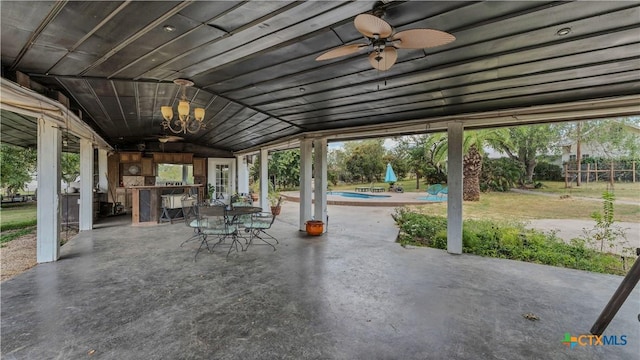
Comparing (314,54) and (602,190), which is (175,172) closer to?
(314,54)

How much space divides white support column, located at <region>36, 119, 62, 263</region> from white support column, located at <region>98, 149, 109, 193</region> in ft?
20.4

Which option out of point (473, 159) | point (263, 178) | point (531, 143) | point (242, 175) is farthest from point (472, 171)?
point (242, 175)

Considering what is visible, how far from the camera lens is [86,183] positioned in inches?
256

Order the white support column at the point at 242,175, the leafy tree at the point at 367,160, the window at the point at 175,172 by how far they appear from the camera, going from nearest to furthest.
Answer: the window at the point at 175,172
the white support column at the point at 242,175
the leafy tree at the point at 367,160

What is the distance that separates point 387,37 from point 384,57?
0.63ft

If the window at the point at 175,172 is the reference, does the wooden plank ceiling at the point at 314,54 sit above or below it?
above

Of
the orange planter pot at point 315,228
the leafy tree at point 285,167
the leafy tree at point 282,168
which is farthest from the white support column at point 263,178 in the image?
the leafy tree at point 285,167

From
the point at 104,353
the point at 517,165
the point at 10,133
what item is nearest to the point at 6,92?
the point at 104,353

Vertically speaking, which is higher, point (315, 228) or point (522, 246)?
point (315, 228)

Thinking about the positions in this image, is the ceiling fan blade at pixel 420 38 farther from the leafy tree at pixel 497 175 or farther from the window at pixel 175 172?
the leafy tree at pixel 497 175

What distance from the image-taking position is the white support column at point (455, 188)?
486 centimetres

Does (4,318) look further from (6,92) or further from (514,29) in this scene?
(514,29)

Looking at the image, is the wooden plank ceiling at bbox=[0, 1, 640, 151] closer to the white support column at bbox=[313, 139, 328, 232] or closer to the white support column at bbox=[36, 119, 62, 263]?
the white support column at bbox=[36, 119, 62, 263]

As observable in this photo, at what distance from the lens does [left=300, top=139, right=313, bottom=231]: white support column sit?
6.70 metres
